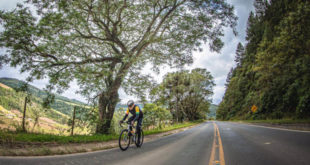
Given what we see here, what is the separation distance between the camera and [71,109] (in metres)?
9.23

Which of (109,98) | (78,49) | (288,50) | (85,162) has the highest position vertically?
(288,50)

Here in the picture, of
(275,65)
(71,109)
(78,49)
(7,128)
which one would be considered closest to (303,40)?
(275,65)

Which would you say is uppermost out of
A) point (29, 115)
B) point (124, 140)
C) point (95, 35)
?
point (95, 35)

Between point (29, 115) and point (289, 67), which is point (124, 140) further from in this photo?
point (289, 67)

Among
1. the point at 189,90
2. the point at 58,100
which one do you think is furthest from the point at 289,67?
the point at 58,100

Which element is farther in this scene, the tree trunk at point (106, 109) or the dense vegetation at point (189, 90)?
the dense vegetation at point (189, 90)

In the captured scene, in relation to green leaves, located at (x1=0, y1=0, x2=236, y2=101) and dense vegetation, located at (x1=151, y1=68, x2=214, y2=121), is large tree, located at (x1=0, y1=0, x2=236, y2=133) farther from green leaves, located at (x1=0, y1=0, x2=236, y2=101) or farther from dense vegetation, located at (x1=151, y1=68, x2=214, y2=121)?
dense vegetation, located at (x1=151, y1=68, x2=214, y2=121)

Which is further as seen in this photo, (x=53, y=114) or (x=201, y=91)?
(x=201, y=91)

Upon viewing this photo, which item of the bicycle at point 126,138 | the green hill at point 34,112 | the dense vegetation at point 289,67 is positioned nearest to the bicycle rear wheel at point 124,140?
the bicycle at point 126,138

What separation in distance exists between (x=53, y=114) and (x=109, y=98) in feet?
10.4

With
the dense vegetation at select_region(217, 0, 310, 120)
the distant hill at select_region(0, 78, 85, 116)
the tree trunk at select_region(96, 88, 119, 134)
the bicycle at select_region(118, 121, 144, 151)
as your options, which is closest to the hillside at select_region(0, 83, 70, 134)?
the distant hill at select_region(0, 78, 85, 116)

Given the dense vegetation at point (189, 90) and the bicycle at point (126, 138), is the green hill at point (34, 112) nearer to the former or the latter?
the bicycle at point (126, 138)

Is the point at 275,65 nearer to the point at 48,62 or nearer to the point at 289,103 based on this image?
the point at 289,103

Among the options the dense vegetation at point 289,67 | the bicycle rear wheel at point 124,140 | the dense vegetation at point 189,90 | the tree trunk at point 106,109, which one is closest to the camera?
the bicycle rear wheel at point 124,140
